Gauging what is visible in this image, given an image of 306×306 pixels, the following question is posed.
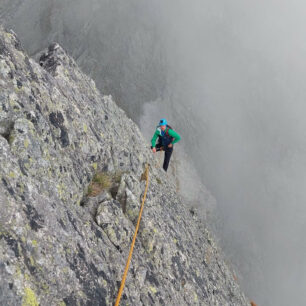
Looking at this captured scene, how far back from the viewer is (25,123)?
265 inches

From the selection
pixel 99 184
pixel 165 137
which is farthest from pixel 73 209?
pixel 165 137

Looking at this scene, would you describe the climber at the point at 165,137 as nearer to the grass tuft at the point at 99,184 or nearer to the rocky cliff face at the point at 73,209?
the rocky cliff face at the point at 73,209

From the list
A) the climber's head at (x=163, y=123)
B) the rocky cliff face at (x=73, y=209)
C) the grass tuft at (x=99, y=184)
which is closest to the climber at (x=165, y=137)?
the climber's head at (x=163, y=123)

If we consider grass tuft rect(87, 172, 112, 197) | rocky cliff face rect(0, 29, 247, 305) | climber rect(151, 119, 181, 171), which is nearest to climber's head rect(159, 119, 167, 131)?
climber rect(151, 119, 181, 171)

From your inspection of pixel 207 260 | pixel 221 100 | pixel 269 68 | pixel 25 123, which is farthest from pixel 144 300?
Result: pixel 269 68

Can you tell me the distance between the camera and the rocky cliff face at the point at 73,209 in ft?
17.5

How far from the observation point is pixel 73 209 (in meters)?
7.20

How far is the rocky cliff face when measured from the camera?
5328mm

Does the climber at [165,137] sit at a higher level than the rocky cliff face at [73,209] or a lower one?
higher

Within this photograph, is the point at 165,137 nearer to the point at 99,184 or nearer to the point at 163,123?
the point at 163,123

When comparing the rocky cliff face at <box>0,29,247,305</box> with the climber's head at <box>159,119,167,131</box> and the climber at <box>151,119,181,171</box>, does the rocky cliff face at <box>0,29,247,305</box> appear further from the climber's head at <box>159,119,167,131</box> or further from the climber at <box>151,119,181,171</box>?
the climber at <box>151,119,181,171</box>

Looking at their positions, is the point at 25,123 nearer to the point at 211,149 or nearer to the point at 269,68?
the point at 211,149

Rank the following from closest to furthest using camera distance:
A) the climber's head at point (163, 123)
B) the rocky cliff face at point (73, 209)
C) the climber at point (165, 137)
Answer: the rocky cliff face at point (73, 209) → the climber's head at point (163, 123) → the climber at point (165, 137)

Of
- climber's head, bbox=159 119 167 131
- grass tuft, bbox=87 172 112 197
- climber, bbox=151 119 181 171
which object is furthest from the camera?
climber, bbox=151 119 181 171
